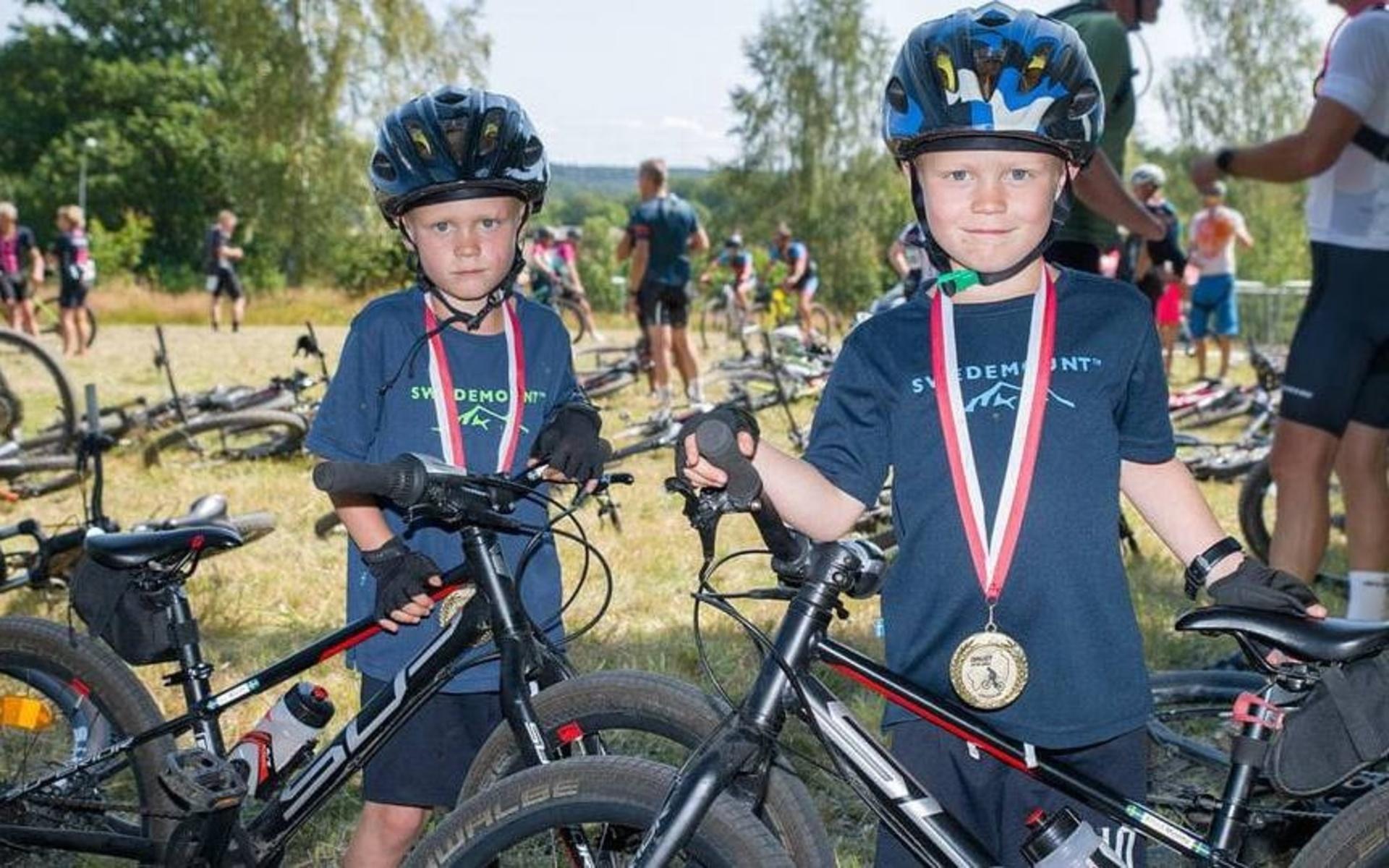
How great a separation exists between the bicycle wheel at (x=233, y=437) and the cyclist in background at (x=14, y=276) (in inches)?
376

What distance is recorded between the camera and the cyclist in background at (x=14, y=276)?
17672 mm

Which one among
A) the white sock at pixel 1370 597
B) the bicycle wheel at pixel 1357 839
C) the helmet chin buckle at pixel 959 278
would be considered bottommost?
the white sock at pixel 1370 597

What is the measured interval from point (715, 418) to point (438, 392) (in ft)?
3.87

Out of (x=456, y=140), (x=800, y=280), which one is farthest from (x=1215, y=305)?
(x=456, y=140)

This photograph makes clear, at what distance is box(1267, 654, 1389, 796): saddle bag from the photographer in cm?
225

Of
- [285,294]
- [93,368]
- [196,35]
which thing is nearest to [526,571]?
[93,368]

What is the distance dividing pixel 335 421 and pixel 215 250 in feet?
74.2

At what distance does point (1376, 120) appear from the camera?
4500 mm

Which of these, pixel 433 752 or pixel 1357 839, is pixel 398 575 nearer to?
pixel 433 752

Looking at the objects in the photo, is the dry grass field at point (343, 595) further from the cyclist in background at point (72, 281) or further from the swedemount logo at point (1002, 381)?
the cyclist in background at point (72, 281)

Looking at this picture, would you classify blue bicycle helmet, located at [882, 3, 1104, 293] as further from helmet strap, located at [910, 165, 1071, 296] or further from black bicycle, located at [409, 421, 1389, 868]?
black bicycle, located at [409, 421, 1389, 868]

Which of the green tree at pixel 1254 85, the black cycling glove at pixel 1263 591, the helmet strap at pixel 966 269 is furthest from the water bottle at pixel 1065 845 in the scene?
the green tree at pixel 1254 85

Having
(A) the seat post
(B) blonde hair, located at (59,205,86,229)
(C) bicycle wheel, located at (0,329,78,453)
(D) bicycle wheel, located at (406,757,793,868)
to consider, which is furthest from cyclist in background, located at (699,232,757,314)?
(D) bicycle wheel, located at (406,757,793,868)

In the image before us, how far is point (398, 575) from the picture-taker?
2779 millimetres
